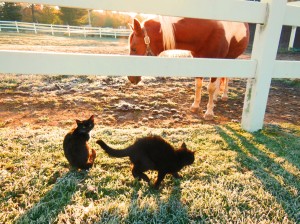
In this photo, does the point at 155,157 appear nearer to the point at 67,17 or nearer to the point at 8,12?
the point at 8,12

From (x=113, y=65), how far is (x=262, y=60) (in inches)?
63.7

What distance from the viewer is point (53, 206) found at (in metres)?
1.63

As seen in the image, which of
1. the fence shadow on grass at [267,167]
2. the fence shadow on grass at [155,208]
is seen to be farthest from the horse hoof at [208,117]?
the fence shadow on grass at [155,208]

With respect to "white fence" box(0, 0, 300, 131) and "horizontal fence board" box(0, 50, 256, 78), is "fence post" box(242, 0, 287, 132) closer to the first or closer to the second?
"white fence" box(0, 0, 300, 131)

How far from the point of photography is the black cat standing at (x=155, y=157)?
1.86 m

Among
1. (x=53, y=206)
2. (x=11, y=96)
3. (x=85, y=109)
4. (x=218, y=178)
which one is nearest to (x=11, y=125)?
(x=85, y=109)

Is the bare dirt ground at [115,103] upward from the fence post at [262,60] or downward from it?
downward

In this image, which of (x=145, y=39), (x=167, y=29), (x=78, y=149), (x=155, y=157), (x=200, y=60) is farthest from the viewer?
(x=167, y=29)

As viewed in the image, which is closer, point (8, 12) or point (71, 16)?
point (8, 12)

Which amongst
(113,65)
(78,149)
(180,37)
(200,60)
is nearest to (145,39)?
(180,37)

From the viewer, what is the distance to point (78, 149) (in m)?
2.00

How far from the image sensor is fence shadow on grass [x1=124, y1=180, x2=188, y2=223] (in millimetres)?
1551

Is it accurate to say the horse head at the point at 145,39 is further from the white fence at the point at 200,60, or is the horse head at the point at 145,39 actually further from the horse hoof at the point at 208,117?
the horse hoof at the point at 208,117

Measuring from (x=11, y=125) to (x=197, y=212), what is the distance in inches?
109
